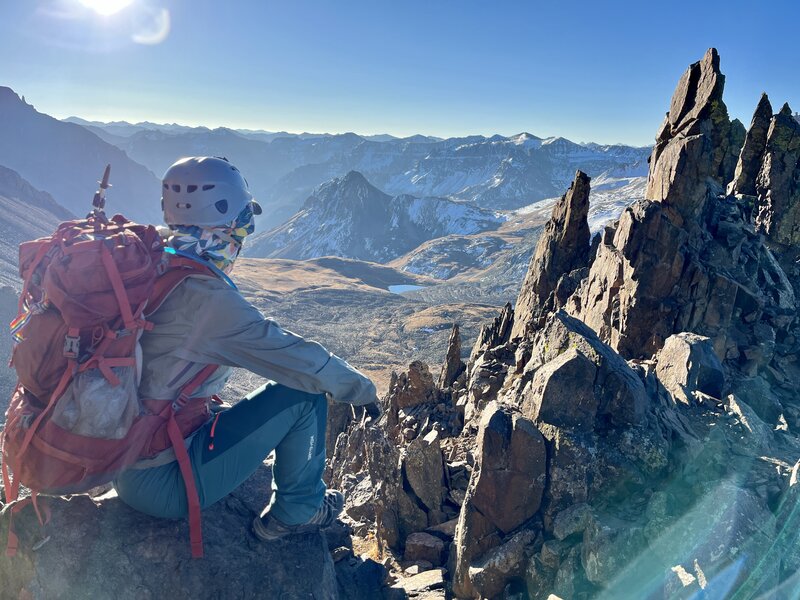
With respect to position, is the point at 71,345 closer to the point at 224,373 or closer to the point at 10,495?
the point at 224,373

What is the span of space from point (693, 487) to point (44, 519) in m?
7.72

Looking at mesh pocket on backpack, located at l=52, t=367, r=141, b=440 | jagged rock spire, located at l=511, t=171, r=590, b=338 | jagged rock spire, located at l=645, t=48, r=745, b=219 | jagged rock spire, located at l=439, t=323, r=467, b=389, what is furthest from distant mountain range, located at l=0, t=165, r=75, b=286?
mesh pocket on backpack, located at l=52, t=367, r=141, b=440

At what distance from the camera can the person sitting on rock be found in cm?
541

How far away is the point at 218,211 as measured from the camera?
20.4 ft

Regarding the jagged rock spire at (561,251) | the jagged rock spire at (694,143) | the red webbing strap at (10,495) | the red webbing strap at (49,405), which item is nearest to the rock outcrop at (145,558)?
the red webbing strap at (10,495)

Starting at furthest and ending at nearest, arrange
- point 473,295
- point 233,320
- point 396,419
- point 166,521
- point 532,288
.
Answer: point 473,295 < point 532,288 < point 396,419 < point 166,521 < point 233,320

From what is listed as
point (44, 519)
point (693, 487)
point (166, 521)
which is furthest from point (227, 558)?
point (693, 487)

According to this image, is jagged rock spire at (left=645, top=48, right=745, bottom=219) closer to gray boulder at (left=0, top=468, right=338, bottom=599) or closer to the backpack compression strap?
gray boulder at (left=0, top=468, right=338, bottom=599)

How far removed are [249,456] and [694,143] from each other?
17.8 metres

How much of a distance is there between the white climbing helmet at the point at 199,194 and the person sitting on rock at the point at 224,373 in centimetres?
1

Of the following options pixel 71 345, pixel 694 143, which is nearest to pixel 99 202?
pixel 71 345

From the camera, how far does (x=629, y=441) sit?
797 cm

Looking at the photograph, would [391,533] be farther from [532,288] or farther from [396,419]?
[532,288]

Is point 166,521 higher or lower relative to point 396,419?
higher
